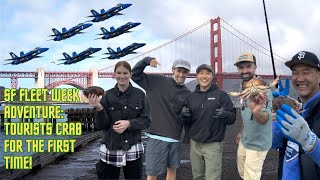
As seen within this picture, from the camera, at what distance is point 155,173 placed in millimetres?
4426

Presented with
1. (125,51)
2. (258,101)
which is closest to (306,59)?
(258,101)

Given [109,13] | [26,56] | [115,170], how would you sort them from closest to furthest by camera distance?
[115,170]
[109,13]
[26,56]

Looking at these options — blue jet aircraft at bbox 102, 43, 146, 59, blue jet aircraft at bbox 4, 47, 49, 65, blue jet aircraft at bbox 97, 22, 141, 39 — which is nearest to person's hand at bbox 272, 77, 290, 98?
blue jet aircraft at bbox 97, 22, 141, 39

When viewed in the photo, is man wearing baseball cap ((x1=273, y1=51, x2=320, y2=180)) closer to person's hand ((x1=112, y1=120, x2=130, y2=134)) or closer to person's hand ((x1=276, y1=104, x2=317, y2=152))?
person's hand ((x1=276, y1=104, x2=317, y2=152))

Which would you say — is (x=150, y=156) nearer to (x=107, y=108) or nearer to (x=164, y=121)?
(x=164, y=121)

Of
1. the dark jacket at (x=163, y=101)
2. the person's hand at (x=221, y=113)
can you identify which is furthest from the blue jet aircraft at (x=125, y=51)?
the person's hand at (x=221, y=113)

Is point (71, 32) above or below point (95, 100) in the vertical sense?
above

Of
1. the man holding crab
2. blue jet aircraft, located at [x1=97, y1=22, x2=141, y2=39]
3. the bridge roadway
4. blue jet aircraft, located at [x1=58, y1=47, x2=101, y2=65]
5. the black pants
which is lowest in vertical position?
the bridge roadway

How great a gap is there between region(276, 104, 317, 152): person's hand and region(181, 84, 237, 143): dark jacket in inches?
94.7

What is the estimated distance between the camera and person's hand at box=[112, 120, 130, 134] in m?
3.59

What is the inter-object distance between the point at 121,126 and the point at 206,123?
1125mm

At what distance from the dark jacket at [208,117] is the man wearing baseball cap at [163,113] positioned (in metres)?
0.19

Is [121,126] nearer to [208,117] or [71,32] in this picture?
[208,117]

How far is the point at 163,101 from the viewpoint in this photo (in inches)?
176
